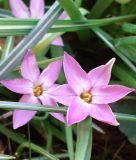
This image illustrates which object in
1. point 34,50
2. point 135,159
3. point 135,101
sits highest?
point 34,50

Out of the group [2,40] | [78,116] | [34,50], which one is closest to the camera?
[78,116]

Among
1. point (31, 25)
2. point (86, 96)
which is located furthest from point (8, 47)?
point (86, 96)

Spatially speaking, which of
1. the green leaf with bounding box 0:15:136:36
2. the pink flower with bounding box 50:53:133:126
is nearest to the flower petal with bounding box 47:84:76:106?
the pink flower with bounding box 50:53:133:126

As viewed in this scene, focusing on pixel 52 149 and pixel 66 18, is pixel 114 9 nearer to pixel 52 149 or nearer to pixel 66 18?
pixel 66 18

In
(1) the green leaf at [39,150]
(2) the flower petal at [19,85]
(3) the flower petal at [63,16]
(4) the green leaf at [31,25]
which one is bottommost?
(1) the green leaf at [39,150]

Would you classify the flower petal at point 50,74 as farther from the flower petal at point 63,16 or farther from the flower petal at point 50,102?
the flower petal at point 63,16

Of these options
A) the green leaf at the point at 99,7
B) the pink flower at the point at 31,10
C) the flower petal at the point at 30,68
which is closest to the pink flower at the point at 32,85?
the flower petal at the point at 30,68

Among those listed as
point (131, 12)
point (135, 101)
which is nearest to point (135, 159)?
point (135, 101)
